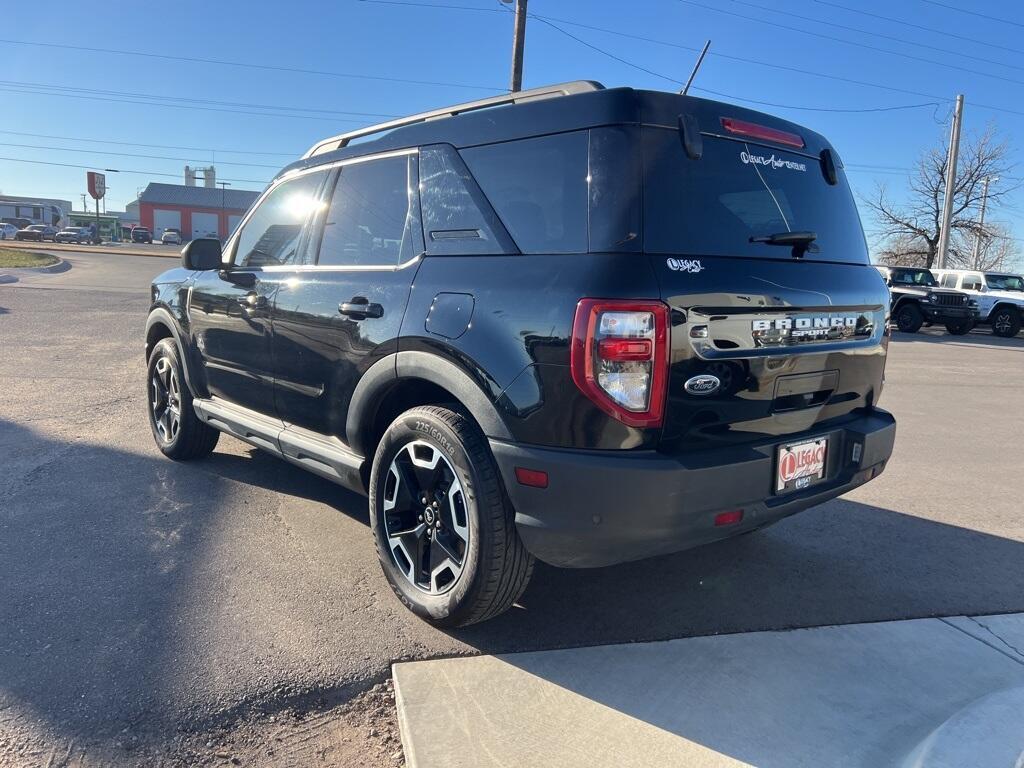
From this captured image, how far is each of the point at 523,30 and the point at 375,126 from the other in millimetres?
15961

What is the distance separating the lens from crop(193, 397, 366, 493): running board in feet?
11.5

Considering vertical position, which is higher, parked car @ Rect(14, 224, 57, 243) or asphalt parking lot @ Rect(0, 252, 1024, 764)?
parked car @ Rect(14, 224, 57, 243)

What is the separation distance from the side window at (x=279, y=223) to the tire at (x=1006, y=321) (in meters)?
22.5

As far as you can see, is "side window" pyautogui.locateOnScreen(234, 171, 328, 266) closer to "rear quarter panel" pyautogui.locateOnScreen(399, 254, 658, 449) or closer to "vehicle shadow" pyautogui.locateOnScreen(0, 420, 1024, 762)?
"vehicle shadow" pyautogui.locateOnScreen(0, 420, 1024, 762)

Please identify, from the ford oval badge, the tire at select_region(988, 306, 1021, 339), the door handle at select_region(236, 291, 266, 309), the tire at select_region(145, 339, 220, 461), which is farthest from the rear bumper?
the tire at select_region(988, 306, 1021, 339)

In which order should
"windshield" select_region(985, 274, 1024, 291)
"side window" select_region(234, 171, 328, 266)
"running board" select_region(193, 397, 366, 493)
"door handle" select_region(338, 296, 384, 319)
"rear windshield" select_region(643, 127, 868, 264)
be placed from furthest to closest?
1. "windshield" select_region(985, 274, 1024, 291)
2. "side window" select_region(234, 171, 328, 266)
3. "running board" select_region(193, 397, 366, 493)
4. "door handle" select_region(338, 296, 384, 319)
5. "rear windshield" select_region(643, 127, 868, 264)

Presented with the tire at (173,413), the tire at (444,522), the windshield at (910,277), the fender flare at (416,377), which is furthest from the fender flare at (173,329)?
the windshield at (910,277)

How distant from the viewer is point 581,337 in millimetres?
2428

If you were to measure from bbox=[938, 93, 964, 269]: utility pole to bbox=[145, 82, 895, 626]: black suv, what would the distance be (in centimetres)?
2775

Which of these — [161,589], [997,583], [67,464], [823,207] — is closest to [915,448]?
[997,583]

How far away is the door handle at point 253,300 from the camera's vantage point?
4.07 m

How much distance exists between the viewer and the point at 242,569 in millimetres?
3539

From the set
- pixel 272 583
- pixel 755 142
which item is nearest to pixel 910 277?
pixel 755 142

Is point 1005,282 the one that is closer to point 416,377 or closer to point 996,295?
point 996,295
